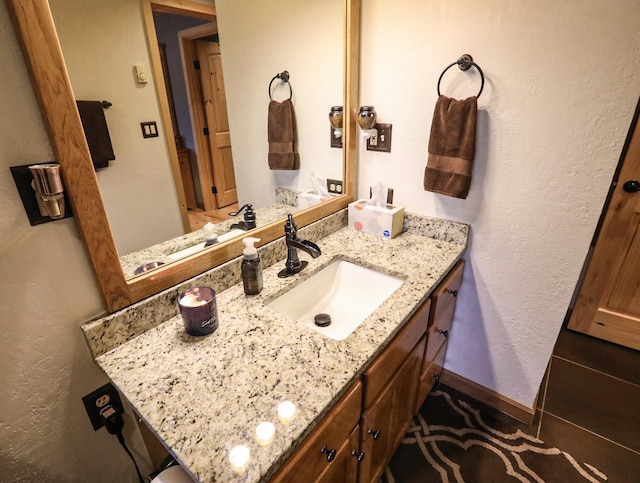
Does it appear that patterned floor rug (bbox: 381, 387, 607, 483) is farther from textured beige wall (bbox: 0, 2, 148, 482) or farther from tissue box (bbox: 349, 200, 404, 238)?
textured beige wall (bbox: 0, 2, 148, 482)

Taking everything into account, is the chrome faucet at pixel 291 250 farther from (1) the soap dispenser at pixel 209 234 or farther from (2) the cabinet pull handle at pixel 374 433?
(2) the cabinet pull handle at pixel 374 433

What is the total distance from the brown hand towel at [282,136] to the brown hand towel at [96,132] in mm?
647

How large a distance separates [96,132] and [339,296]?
0.96 meters

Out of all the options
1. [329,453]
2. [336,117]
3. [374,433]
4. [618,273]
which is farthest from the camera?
[618,273]

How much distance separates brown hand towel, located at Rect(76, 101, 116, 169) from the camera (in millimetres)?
723

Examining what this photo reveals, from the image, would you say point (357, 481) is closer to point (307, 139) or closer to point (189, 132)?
point (189, 132)

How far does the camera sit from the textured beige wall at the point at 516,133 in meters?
1.00

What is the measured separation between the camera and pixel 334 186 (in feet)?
5.10

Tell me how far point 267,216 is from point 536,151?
3.26 ft

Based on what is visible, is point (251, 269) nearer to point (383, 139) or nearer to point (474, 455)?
point (383, 139)

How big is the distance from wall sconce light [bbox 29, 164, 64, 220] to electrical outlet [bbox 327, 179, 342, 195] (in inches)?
41.6

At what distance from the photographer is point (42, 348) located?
741mm

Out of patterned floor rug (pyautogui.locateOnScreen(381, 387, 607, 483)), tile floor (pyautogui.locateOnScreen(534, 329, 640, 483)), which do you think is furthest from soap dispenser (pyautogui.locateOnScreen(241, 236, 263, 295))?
tile floor (pyautogui.locateOnScreen(534, 329, 640, 483))

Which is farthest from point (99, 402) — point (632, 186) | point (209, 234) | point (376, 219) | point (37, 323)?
point (632, 186)
